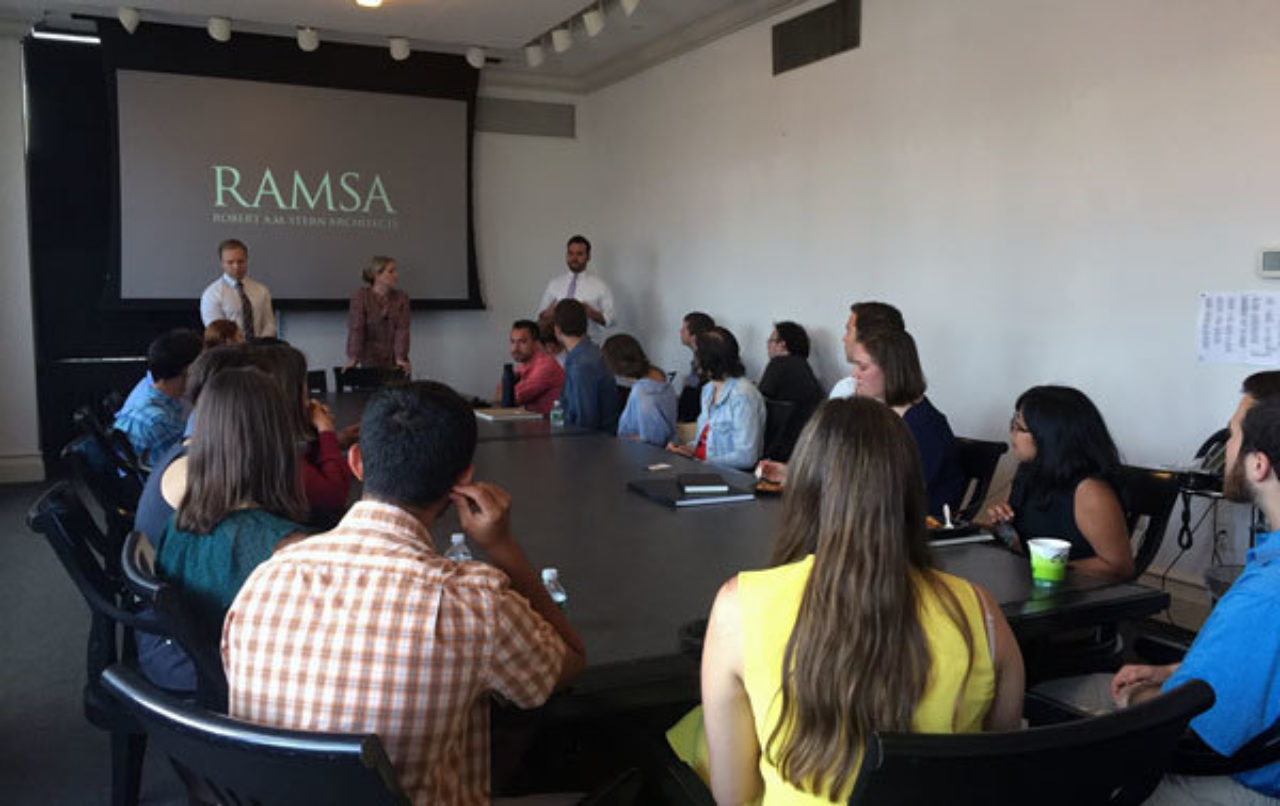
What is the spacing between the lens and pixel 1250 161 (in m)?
3.96

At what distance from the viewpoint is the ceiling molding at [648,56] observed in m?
6.78

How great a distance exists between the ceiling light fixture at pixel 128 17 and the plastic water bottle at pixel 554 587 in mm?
6226

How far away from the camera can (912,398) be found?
133 inches

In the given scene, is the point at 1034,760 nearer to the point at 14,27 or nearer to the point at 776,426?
the point at 776,426

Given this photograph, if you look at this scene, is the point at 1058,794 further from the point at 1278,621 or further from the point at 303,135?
the point at 303,135

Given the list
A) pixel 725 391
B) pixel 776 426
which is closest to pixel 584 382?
pixel 725 391

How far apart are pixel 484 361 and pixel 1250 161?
21.5 ft

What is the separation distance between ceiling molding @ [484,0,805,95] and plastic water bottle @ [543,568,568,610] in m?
5.33

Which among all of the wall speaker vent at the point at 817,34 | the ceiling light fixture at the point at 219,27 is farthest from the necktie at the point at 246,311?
the wall speaker vent at the point at 817,34

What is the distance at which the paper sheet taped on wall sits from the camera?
3.89 m

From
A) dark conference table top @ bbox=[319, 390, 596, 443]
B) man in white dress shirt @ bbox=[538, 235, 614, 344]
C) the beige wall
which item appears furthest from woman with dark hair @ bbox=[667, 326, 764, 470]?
the beige wall

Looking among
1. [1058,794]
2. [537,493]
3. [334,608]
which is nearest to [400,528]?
[334,608]

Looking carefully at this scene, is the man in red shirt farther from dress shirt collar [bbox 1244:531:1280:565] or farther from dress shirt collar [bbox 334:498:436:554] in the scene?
dress shirt collar [bbox 1244:531:1280:565]

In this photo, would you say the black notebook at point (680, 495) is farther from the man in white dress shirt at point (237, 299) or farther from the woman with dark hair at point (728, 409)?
the man in white dress shirt at point (237, 299)
